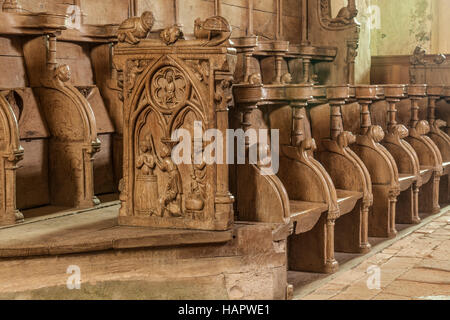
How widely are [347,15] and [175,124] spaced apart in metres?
3.58

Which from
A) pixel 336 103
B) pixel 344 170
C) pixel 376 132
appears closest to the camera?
pixel 336 103

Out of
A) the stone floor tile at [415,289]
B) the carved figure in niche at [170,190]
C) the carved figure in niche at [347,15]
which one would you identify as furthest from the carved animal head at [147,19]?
the carved figure in niche at [347,15]

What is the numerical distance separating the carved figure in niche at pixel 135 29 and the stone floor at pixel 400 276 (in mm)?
1463

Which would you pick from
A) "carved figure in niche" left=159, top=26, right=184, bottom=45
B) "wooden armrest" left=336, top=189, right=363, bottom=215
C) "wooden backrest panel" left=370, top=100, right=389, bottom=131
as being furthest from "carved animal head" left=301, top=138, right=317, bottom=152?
"wooden backrest panel" left=370, top=100, right=389, bottom=131

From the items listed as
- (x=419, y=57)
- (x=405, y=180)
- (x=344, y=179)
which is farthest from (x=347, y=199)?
(x=419, y=57)

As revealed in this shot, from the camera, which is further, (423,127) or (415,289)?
(423,127)

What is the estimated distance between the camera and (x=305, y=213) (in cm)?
383

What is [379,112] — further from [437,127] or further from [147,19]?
[147,19]

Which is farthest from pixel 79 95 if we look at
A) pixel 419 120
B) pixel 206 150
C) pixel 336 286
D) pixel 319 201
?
pixel 419 120

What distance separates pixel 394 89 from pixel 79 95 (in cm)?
246

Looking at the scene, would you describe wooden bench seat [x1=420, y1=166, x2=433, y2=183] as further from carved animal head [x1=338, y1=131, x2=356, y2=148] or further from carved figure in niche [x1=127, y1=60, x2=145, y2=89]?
carved figure in niche [x1=127, y1=60, x2=145, y2=89]

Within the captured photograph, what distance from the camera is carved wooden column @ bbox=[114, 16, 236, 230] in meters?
3.32

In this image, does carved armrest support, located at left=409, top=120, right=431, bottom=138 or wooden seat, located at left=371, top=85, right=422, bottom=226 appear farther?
carved armrest support, located at left=409, top=120, right=431, bottom=138

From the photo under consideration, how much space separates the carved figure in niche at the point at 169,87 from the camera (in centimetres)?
340
